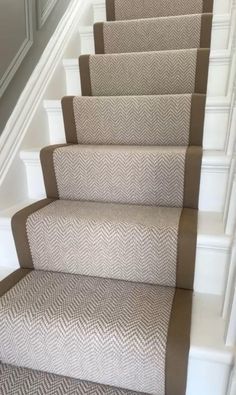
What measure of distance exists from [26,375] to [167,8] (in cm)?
191

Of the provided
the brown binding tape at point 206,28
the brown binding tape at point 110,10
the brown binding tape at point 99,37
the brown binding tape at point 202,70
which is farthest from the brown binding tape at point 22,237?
the brown binding tape at point 110,10

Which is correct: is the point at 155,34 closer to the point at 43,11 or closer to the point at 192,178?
the point at 43,11

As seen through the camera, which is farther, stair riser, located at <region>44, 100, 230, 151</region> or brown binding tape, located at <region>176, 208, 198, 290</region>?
stair riser, located at <region>44, 100, 230, 151</region>

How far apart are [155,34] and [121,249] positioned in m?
1.20

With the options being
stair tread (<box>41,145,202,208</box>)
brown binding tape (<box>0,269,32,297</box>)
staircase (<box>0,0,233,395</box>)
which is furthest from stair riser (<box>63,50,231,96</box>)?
brown binding tape (<box>0,269,32,297</box>)

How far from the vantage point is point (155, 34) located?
1.51 metres

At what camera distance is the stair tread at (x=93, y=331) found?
703 millimetres

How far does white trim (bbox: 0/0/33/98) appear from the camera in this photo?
108 centimetres

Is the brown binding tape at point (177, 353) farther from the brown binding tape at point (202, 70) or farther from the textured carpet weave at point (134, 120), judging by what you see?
the brown binding tape at point (202, 70)

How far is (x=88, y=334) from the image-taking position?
0.73 meters

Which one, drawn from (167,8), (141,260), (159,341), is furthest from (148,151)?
(167,8)

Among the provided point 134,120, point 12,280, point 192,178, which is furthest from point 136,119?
point 12,280

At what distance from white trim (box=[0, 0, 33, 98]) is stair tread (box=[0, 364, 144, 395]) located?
3.00ft

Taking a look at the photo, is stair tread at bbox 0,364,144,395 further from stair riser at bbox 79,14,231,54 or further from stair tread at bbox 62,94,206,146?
stair riser at bbox 79,14,231,54
